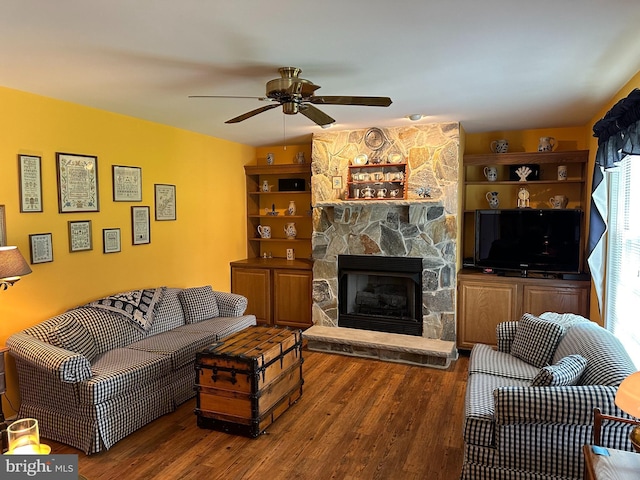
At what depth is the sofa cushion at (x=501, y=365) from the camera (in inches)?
A: 123

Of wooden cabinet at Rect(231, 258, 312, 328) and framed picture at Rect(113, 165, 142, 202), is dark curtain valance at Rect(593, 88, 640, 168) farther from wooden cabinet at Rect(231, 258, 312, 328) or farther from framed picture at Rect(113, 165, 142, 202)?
framed picture at Rect(113, 165, 142, 202)

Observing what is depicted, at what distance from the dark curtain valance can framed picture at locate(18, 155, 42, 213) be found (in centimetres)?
418

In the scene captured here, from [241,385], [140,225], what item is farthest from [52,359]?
[140,225]

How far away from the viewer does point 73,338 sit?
326 centimetres

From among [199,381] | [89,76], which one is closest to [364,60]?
[89,76]

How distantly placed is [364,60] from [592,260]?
8.90 ft

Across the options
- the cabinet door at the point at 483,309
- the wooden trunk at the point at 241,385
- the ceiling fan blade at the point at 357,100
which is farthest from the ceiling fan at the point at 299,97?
the cabinet door at the point at 483,309

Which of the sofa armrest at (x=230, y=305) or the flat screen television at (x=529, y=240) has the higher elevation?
the flat screen television at (x=529, y=240)

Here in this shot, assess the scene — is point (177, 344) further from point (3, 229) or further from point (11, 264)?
point (3, 229)

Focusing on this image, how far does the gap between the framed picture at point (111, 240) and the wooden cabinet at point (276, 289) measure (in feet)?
6.11

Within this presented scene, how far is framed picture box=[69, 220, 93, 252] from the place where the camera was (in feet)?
12.3

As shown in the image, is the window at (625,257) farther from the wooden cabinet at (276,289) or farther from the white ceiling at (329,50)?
the wooden cabinet at (276,289)

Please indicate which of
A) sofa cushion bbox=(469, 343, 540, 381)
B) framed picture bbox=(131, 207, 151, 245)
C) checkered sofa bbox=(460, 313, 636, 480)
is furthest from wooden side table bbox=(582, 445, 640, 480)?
framed picture bbox=(131, 207, 151, 245)

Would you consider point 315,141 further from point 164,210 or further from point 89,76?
point 89,76
